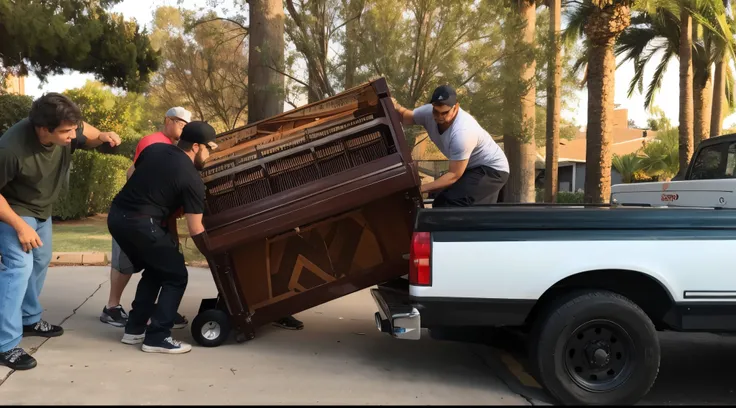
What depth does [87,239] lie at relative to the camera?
1135 centimetres

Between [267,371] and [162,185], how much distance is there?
→ 1.53 meters

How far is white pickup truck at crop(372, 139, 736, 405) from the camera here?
3.53m

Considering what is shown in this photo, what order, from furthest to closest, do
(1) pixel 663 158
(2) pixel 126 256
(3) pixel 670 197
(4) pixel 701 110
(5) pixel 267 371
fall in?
(1) pixel 663 158 → (4) pixel 701 110 → (3) pixel 670 197 → (2) pixel 126 256 → (5) pixel 267 371

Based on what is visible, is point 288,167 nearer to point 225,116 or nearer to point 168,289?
point 168,289

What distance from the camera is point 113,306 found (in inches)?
211

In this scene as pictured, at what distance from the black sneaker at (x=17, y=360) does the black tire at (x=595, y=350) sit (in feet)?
11.1

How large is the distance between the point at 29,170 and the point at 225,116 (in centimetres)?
1578

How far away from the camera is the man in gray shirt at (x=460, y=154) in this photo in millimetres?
4527

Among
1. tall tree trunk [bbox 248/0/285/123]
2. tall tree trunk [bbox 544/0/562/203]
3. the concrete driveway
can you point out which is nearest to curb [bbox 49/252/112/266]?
the concrete driveway

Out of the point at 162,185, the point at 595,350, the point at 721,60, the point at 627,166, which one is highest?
the point at 721,60

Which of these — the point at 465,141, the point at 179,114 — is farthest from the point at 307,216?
the point at 179,114

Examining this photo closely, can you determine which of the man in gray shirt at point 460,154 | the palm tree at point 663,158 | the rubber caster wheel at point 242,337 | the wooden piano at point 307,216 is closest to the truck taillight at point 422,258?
the wooden piano at point 307,216

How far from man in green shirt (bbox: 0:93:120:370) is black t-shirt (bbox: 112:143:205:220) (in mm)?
542

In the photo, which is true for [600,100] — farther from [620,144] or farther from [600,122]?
[620,144]
